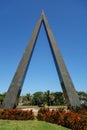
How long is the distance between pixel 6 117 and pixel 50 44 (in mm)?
11470

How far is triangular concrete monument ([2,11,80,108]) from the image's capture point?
2405 cm

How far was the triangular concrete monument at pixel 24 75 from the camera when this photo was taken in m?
24.0

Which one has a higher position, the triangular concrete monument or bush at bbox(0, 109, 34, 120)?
the triangular concrete monument

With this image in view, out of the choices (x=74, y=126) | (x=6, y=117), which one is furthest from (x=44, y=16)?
(x=74, y=126)

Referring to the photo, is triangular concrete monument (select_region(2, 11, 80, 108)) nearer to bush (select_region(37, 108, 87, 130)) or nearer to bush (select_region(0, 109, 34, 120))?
bush (select_region(0, 109, 34, 120))

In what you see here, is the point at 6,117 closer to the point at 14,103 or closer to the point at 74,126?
the point at 74,126

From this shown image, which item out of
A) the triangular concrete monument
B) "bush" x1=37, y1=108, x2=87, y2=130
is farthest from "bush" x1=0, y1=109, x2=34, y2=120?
the triangular concrete monument

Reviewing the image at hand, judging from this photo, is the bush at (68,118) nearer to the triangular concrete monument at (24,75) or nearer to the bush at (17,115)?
the bush at (17,115)

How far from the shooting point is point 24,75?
25719mm

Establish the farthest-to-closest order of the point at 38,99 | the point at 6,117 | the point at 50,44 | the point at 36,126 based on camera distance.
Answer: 1. the point at 38,99
2. the point at 50,44
3. the point at 6,117
4. the point at 36,126

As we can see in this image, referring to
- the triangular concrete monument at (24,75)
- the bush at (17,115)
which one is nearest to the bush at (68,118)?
the bush at (17,115)

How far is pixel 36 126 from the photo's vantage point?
1271 centimetres

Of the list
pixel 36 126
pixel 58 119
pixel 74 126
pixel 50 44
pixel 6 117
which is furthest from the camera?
pixel 50 44

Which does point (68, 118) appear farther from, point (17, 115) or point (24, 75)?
point (24, 75)
